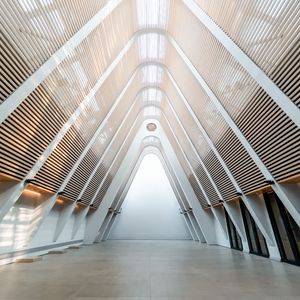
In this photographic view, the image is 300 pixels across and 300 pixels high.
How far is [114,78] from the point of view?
11102 millimetres

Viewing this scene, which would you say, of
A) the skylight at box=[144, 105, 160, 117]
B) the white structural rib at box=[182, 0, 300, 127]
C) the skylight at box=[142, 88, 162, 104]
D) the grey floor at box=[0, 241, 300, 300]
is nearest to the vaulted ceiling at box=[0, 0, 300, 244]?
the white structural rib at box=[182, 0, 300, 127]

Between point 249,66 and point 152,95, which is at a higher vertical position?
point 152,95

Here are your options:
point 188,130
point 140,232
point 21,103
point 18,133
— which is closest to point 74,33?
point 21,103

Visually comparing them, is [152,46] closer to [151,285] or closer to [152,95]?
[152,95]

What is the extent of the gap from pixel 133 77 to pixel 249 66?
8.56 meters

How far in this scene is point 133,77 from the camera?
13.9 meters

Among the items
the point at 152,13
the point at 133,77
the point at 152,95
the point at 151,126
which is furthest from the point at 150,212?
the point at 152,13

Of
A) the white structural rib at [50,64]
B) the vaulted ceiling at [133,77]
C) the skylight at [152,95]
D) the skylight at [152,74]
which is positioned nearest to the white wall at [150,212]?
the skylight at [152,95]

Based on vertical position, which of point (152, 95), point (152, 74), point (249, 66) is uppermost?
point (152, 95)

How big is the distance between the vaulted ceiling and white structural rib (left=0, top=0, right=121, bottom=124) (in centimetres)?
3

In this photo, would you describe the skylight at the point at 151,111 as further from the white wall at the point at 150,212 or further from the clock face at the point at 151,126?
the white wall at the point at 150,212

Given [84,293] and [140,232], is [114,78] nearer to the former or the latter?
[84,293]

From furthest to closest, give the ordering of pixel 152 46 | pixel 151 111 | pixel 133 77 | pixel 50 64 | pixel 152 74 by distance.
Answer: pixel 151 111, pixel 152 74, pixel 133 77, pixel 152 46, pixel 50 64

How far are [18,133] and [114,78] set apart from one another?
5969mm
